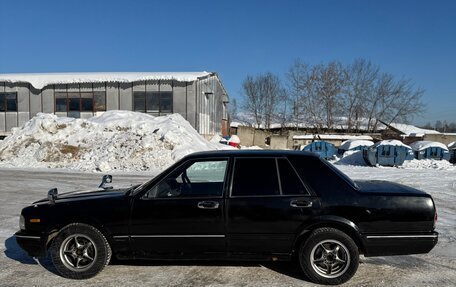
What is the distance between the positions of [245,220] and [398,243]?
178cm

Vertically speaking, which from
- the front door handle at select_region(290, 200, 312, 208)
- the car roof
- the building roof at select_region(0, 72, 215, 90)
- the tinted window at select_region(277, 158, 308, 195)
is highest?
the building roof at select_region(0, 72, 215, 90)

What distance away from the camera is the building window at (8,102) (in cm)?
3123

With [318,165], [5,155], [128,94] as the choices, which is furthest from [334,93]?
[318,165]

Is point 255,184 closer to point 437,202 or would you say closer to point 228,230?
point 228,230

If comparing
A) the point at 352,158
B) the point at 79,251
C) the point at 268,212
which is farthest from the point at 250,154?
the point at 352,158

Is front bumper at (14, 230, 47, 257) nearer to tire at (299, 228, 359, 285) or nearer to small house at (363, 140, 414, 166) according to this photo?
tire at (299, 228, 359, 285)

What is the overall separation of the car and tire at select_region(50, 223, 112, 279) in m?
0.01

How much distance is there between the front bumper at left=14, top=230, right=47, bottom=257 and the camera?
4426 millimetres

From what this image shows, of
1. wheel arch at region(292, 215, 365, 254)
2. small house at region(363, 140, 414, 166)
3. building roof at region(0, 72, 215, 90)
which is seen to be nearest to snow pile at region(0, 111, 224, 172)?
small house at region(363, 140, 414, 166)

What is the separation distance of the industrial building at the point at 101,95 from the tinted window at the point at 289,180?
2569cm

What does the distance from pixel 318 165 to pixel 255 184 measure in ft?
2.63

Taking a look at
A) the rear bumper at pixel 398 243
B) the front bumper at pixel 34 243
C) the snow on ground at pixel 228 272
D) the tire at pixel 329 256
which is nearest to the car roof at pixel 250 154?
the tire at pixel 329 256

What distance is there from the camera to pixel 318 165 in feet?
14.3

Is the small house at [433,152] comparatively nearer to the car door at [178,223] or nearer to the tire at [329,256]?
the tire at [329,256]
